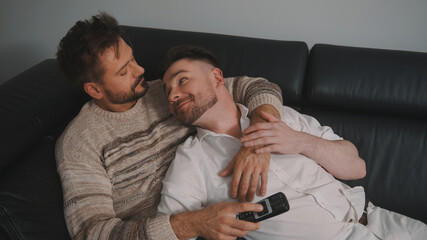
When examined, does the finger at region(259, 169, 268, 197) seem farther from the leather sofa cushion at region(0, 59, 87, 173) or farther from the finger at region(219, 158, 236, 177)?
the leather sofa cushion at region(0, 59, 87, 173)

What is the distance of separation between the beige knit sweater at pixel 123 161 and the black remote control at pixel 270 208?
0.87ft

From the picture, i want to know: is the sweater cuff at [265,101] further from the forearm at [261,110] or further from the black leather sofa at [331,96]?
the black leather sofa at [331,96]

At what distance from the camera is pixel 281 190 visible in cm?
114

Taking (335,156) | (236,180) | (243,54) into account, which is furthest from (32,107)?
(335,156)

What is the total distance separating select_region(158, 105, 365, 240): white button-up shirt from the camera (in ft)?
3.67

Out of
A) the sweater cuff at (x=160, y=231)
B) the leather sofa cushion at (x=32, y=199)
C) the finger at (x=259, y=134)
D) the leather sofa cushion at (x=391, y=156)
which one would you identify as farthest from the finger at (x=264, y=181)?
the leather sofa cushion at (x=32, y=199)

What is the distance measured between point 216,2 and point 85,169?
128 cm

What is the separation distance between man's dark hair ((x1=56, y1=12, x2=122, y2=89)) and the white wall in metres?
0.76

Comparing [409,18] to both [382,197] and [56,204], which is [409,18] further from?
[56,204]

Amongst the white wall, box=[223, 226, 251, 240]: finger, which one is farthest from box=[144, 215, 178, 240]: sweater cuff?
the white wall

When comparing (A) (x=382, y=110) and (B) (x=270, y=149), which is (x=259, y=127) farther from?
(A) (x=382, y=110)

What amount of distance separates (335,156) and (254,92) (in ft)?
1.48

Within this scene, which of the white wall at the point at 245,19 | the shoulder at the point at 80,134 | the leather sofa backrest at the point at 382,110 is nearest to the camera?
the shoulder at the point at 80,134

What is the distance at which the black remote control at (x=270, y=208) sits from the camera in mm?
994
